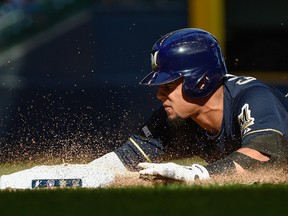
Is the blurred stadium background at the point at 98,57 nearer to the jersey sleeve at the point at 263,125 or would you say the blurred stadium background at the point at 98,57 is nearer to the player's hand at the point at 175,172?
the jersey sleeve at the point at 263,125

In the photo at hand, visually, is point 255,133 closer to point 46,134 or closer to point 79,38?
point 46,134

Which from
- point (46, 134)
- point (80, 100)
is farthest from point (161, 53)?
point (80, 100)

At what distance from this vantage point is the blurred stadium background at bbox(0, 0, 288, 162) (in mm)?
8844

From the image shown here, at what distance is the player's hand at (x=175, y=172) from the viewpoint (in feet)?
15.1

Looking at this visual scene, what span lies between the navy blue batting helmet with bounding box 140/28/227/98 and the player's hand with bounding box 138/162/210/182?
74 centimetres

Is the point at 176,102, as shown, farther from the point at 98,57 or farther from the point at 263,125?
the point at 98,57

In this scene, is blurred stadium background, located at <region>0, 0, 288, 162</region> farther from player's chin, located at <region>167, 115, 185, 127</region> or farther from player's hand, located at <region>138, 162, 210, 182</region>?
player's hand, located at <region>138, 162, 210, 182</region>

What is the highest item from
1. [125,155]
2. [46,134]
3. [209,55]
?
[209,55]

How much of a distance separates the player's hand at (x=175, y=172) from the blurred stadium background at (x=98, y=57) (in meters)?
3.24

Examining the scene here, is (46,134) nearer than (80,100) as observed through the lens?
Yes

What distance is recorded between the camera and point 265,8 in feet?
29.1

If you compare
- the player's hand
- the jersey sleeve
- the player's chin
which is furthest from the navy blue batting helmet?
the player's hand

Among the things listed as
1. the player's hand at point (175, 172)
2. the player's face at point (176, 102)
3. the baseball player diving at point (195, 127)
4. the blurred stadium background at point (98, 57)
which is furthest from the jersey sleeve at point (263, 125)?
the blurred stadium background at point (98, 57)

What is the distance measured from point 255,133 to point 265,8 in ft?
13.2
